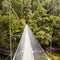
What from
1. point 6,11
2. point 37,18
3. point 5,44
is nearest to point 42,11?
point 37,18

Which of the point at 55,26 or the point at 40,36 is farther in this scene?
the point at 55,26

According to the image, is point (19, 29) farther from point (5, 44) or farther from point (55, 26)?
point (55, 26)

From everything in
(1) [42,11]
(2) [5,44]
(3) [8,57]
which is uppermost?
(1) [42,11]

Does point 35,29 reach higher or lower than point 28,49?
higher

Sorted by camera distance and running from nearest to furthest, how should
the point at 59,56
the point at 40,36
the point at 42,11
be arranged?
the point at 59,56
the point at 40,36
the point at 42,11

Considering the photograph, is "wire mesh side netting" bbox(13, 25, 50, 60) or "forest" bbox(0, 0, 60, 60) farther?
"forest" bbox(0, 0, 60, 60)

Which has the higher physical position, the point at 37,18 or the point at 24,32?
the point at 37,18

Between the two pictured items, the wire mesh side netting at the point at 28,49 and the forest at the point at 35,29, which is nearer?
the wire mesh side netting at the point at 28,49

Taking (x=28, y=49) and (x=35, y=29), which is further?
(x=35, y=29)
